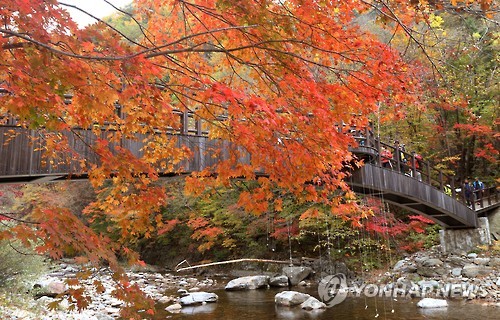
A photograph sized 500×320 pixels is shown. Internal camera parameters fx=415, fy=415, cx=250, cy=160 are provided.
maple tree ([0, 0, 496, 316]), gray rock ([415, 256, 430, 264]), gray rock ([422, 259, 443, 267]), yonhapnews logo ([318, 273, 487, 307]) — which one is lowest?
yonhapnews logo ([318, 273, 487, 307])

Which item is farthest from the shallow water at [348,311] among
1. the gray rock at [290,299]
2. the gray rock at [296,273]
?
the gray rock at [296,273]

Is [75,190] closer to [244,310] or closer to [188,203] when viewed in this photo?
[188,203]

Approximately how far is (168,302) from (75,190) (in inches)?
542

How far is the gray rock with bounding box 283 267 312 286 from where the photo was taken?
1507 centimetres

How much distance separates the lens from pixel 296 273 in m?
15.2

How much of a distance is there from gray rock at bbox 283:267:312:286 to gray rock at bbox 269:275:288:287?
0.24 m

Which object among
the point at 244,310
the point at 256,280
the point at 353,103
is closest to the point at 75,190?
the point at 256,280

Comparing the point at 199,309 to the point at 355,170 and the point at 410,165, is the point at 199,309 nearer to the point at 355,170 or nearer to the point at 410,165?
the point at 355,170

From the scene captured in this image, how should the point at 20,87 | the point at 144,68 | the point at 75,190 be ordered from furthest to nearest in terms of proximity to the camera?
1. the point at 75,190
2. the point at 144,68
3. the point at 20,87

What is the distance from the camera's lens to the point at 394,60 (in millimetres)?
5090

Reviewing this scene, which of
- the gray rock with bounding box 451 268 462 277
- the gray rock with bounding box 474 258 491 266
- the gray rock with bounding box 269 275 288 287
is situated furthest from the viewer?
the gray rock with bounding box 269 275 288 287

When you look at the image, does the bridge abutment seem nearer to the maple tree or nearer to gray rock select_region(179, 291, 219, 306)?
gray rock select_region(179, 291, 219, 306)

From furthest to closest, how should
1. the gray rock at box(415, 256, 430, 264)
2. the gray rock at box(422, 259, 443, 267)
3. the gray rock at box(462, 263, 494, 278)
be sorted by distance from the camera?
1. the gray rock at box(415, 256, 430, 264)
2. the gray rock at box(422, 259, 443, 267)
3. the gray rock at box(462, 263, 494, 278)

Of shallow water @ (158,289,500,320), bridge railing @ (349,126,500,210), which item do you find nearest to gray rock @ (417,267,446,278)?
bridge railing @ (349,126,500,210)
